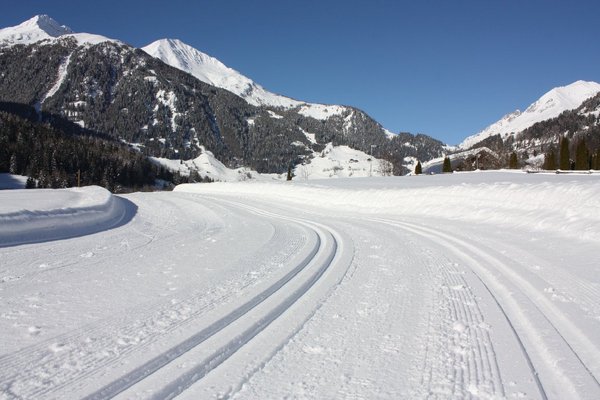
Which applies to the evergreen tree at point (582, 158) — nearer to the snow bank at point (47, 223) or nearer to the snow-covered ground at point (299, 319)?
the snow-covered ground at point (299, 319)

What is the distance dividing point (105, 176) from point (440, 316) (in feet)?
394

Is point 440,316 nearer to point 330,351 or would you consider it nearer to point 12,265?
point 330,351

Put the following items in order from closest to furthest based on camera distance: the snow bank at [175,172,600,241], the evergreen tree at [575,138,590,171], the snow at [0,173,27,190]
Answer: the snow bank at [175,172,600,241] < the evergreen tree at [575,138,590,171] < the snow at [0,173,27,190]

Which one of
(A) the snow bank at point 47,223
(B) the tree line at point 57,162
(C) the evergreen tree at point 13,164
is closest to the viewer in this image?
(A) the snow bank at point 47,223

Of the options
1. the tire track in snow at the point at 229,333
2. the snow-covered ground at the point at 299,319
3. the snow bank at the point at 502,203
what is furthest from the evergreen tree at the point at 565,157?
the tire track in snow at the point at 229,333

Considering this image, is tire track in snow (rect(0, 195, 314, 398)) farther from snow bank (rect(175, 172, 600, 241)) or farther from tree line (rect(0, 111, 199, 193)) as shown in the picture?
tree line (rect(0, 111, 199, 193))

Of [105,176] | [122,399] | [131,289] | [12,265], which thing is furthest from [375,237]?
[105,176]

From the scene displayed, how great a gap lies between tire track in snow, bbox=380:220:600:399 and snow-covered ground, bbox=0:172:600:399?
0.02 m

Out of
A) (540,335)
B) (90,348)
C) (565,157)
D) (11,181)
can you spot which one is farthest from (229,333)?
(11,181)

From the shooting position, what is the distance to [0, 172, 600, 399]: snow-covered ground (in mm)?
2639

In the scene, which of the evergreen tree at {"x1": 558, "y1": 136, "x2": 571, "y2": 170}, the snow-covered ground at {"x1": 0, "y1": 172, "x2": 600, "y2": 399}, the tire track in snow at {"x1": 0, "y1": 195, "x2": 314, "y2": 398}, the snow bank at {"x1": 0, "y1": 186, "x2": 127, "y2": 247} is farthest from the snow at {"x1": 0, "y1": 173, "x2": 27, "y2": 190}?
the evergreen tree at {"x1": 558, "y1": 136, "x2": 571, "y2": 170}

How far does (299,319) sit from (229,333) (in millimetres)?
733

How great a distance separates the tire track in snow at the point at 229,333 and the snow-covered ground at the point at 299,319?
14mm

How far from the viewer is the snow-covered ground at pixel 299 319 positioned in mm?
2639
